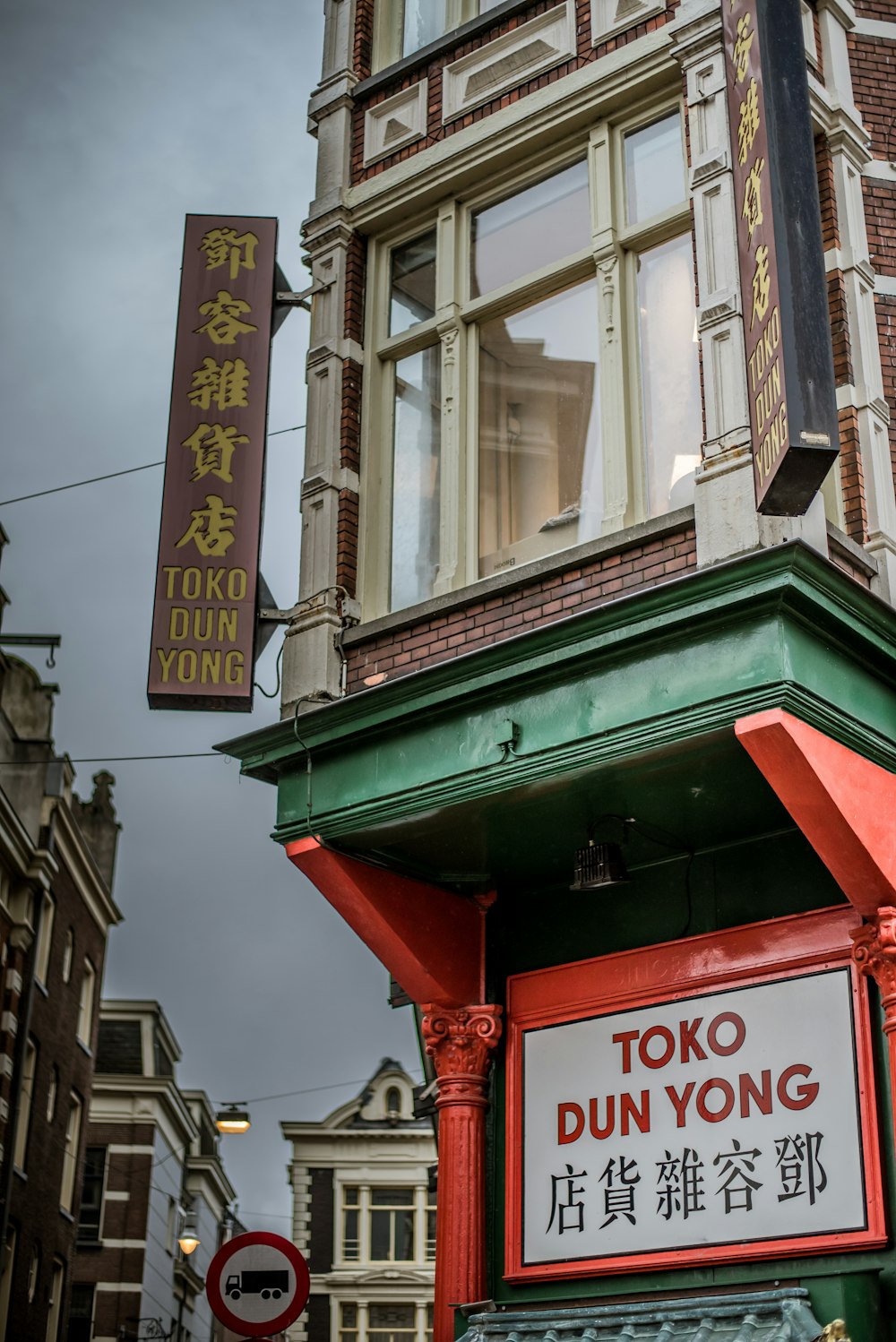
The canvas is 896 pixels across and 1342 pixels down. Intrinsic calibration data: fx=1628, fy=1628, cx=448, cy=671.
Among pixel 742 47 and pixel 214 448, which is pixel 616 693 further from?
pixel 214 448

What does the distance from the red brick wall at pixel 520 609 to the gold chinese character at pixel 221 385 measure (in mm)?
2076

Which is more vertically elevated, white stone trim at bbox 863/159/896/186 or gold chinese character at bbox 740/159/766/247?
white stone trim at bbox 863/159/896/186

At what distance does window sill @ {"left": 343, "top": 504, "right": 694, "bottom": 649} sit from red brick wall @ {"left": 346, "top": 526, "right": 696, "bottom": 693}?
0.03m

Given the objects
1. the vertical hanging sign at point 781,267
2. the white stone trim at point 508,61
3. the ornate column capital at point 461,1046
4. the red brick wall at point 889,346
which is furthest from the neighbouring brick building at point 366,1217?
the vertical hanging sign at point 781,267

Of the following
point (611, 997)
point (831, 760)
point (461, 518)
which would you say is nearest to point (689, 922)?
point (611, 997)

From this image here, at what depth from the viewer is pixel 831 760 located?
845 cm

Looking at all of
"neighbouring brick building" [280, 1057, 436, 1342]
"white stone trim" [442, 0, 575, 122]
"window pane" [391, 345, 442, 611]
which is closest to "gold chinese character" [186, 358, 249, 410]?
"window pane" [391, 345, 442, 611]

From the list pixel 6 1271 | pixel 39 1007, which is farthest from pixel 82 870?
pixel 6 1271

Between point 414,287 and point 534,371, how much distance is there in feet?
4.79

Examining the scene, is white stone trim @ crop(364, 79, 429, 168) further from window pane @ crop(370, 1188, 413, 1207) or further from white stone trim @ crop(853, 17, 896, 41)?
window pane @ crop(370, 1188, 413, 1207)

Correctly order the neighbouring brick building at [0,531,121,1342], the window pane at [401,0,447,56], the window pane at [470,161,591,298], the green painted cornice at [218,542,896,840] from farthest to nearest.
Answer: the neighbouring brick building at [0,531,121,1342], the window pane at [401,0,447,56], the window pane at [470,161,591,298], the green painted cornice at [218,542,896,840]

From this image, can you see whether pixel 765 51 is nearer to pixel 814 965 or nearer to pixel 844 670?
pixel 844 670

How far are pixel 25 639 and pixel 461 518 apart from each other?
2239 centimetres

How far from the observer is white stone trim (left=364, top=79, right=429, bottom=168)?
39.5 ft
